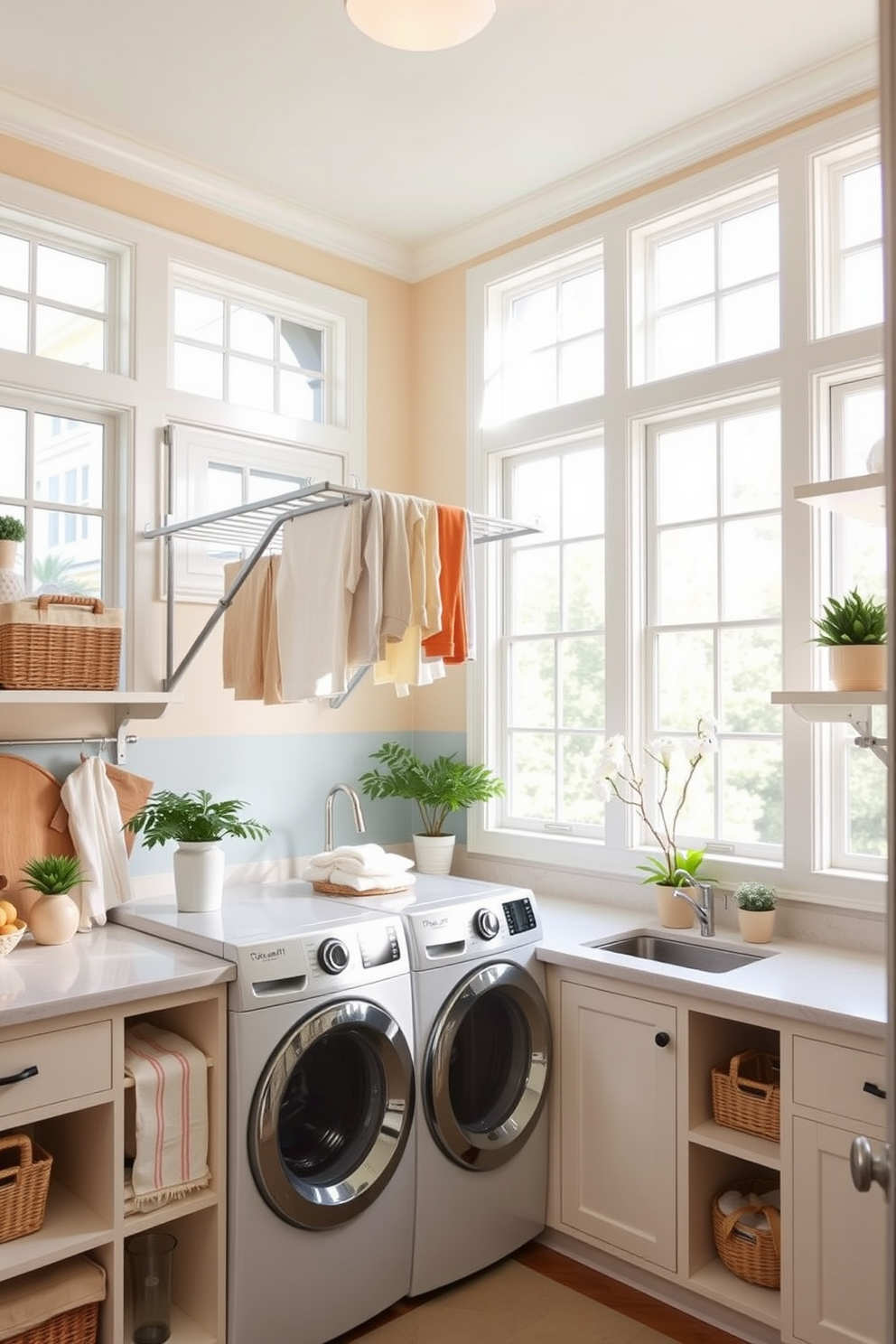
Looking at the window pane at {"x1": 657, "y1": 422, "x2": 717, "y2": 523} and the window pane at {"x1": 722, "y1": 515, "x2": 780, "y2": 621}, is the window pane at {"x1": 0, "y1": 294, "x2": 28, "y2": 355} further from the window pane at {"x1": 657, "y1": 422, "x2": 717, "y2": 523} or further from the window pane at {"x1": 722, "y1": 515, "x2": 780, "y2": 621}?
the window pane at {"x1": 722, "y1": 515, "x2": 780, "y2": 621}

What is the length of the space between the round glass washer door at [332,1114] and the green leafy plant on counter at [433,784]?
1040 millimetres

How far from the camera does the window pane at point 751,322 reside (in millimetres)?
2984

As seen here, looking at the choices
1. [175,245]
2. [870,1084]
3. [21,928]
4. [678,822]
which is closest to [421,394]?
[175,245]

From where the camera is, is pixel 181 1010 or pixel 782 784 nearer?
pixel 181 1010

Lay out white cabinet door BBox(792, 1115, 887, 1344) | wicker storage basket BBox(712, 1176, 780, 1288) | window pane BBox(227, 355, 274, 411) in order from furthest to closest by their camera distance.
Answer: window pane BBox(227, 355, 274, 411), wicker storage basket BBox(712, 1176, 780, 1288), white cabinet door BBox(792, 1115, 887, 1344)

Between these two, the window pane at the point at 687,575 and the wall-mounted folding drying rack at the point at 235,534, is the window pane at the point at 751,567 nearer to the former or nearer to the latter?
the window pane at the point at 687,575

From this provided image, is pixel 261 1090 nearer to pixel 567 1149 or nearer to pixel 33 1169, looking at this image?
pixel 33 1169

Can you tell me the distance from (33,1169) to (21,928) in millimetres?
528

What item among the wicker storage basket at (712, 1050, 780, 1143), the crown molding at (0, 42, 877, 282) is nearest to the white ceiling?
the crown molding at (0, 42, 877, 282)

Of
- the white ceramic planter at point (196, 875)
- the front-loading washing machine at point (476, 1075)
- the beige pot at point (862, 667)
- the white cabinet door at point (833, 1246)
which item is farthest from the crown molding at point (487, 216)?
the white cabinet door at point (833, 1246)

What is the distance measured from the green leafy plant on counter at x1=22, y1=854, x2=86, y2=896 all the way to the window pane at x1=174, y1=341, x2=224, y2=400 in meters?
1.46

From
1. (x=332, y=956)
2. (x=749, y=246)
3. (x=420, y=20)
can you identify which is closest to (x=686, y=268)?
(x=749, y=246)

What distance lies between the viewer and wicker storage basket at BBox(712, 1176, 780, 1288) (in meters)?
2.37

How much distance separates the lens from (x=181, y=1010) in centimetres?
245
